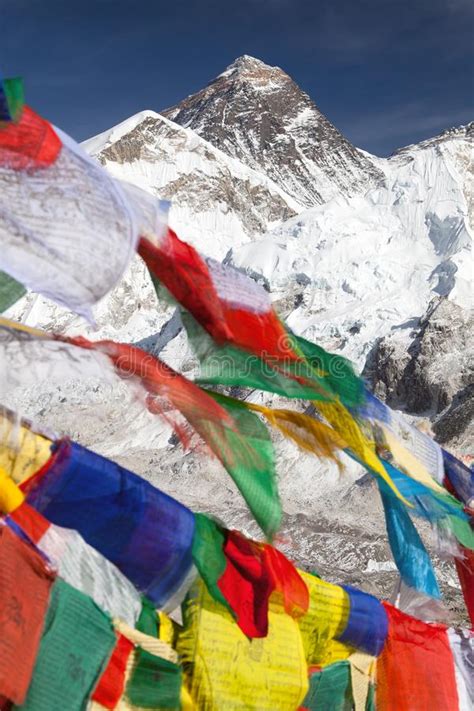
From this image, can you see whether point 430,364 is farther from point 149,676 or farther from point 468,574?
point 149,676

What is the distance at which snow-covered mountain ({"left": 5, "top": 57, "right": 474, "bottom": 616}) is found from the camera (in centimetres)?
1191

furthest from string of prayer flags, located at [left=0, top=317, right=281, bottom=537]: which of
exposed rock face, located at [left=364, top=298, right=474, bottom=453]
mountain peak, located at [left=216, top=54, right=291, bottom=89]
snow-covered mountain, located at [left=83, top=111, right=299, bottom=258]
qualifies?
mountain peak, located at [left=216, top=54, right=291, bottom=89]

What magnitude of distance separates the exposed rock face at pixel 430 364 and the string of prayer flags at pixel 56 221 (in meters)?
17.5

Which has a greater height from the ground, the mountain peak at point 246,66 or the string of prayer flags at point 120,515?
the mountain peak at point 246,66

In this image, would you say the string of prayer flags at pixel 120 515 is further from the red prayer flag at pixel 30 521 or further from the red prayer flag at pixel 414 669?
the red prayer flag at pixel 414 669

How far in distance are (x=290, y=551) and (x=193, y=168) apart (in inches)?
1543

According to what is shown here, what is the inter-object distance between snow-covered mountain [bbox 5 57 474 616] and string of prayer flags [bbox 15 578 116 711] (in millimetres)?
403

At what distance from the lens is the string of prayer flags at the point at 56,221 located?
61.5 inches

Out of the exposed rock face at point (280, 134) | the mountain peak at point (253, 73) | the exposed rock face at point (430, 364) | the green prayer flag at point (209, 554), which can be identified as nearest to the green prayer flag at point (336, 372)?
the green prayer flag at point (209, 554)

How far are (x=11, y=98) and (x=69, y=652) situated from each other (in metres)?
1.10

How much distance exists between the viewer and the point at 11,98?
1.56 metres

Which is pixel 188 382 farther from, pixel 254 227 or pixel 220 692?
pixel 254 227

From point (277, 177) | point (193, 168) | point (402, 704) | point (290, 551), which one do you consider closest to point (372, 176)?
point (277, 177)

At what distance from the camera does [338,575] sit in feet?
33.3
